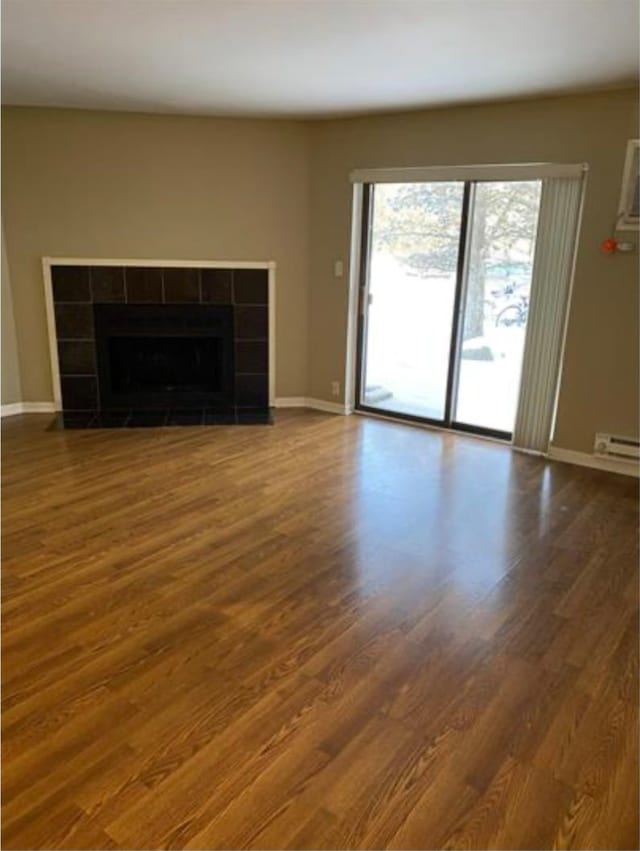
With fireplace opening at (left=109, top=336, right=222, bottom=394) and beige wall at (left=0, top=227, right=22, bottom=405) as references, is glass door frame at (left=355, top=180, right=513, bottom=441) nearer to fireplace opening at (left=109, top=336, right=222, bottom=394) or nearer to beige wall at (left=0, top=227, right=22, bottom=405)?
fireplace opening at (left=109, top=336, right=222, bottom=394)

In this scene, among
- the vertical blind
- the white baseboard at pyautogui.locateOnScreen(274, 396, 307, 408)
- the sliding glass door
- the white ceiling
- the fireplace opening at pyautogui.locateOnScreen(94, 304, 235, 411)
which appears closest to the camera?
the white ceiling

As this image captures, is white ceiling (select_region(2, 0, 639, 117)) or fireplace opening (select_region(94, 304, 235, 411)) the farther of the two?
fireplace opening (select_region(94, 304, 235, 411))

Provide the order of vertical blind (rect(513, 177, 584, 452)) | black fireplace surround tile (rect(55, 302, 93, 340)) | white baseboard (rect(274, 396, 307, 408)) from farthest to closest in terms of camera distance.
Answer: white baseboard (rect(274, 396, 307, 408)), black fireplace surround tile (rect(55, 302, 93, 340)), vertical blind (rect(513, 177, 584, 452))

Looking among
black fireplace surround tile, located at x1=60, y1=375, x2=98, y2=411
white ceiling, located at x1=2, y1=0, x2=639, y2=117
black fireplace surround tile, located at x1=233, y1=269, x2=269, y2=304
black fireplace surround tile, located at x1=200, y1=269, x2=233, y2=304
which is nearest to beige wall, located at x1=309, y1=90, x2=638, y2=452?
white ceiling, located at x1=2, y1=0, x2=639, y2=117

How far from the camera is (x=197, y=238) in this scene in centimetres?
515

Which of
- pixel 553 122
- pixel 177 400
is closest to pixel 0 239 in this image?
pixel 177 400

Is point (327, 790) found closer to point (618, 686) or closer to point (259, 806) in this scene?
point (259, 806)

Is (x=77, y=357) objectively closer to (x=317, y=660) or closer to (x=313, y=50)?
(x=313, y=50)

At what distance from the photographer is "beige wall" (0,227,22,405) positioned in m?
4.98

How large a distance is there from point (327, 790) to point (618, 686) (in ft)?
3.65

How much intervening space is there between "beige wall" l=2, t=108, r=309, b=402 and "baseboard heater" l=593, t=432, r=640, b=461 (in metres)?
2.84

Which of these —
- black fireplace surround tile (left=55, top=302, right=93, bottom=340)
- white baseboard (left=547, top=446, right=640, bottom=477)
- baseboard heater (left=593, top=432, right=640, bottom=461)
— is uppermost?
black fireplace surround tile (left=55, top=302, right=93, bottom=340)

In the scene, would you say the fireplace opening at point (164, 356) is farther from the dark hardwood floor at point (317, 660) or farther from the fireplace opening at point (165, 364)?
the dark hardwood floor at point (317, 660)

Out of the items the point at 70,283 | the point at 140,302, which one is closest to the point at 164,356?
the point at 140,302
